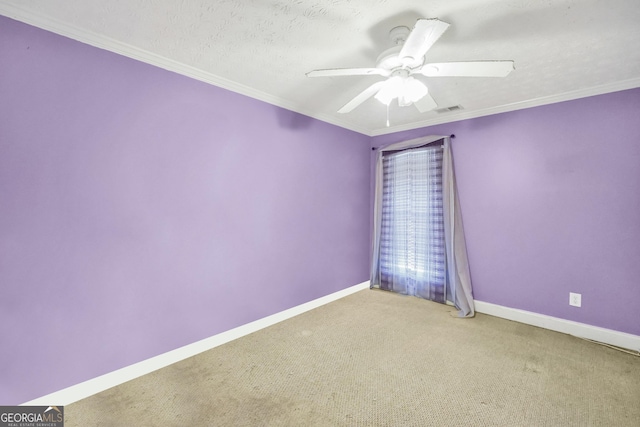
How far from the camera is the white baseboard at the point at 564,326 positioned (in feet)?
7.56

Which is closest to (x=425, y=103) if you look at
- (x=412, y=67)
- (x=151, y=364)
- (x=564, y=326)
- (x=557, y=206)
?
(x=412, y=67)

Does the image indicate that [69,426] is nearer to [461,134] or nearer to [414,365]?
[414,365]

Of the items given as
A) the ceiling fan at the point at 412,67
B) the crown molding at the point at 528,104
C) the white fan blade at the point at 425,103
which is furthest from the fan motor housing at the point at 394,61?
the crown molding at the point at 528,104

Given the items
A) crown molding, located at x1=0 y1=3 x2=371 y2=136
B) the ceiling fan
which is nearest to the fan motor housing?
the ceiling fan

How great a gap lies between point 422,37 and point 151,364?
2.64 m

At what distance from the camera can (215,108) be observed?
2.33 meters

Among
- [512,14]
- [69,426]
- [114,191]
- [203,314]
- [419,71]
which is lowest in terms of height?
[69,426]

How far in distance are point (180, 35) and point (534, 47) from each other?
2.32m

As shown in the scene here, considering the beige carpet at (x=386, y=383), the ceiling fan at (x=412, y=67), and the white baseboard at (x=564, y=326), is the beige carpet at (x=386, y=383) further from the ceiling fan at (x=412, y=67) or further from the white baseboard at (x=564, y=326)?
the ceiling fan at (x=412, y=67)

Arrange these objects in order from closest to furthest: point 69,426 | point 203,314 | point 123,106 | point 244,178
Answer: point 69,426
point 123,106
point 203,314
point 244,178

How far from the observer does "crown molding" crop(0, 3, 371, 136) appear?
Result: 153 centimetres

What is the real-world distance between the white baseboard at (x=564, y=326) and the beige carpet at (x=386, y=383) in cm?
15

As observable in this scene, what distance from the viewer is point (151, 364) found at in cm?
197

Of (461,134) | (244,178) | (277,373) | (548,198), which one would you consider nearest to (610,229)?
(548,198)
